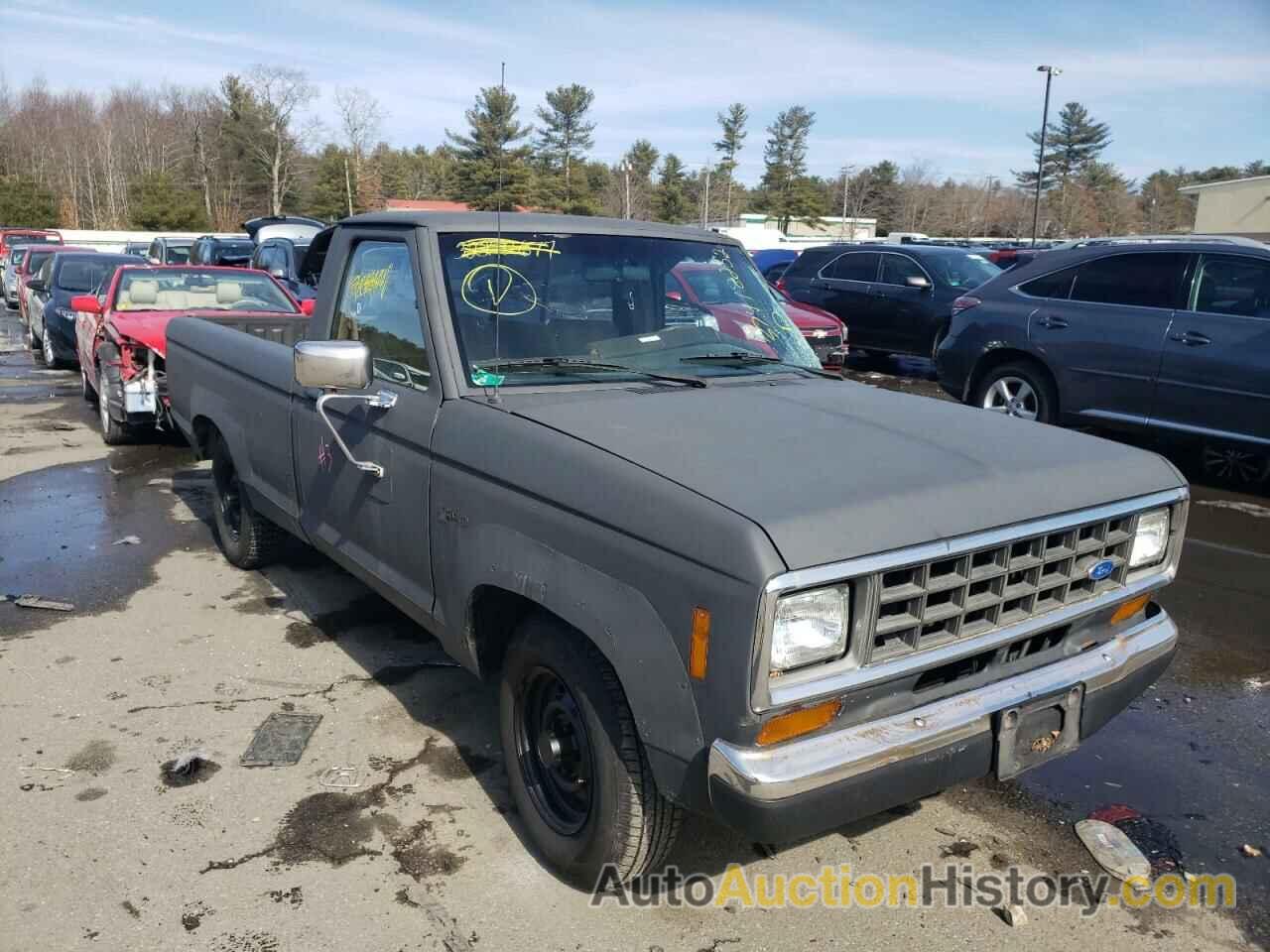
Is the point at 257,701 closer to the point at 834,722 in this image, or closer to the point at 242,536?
the point at 242,536

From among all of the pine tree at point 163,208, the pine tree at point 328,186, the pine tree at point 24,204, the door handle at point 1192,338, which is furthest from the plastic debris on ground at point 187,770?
the pine tree at point 24,204

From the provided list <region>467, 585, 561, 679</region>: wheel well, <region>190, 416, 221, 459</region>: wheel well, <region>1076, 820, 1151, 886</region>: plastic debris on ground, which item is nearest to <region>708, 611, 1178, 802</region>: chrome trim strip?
<region>1076, 820, 1151, 886</region>: plastic debris on ground

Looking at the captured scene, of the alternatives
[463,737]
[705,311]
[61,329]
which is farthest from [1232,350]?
[61,329]

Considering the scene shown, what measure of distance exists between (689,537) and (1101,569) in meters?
1.40

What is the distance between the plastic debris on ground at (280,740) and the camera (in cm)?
372

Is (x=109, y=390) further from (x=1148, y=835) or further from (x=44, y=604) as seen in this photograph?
(x=1148, y=835)

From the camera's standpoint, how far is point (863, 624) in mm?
2373

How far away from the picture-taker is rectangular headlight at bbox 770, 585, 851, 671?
2.28 metres

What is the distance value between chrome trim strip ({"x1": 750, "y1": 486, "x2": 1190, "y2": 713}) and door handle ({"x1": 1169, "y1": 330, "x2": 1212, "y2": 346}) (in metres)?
5.51

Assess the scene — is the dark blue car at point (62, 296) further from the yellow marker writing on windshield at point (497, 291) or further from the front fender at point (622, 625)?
the front fender at point (622, 625)

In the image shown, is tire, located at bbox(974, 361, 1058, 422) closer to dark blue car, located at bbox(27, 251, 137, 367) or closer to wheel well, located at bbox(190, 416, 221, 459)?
wheel well, located at bbox(190, 416, 221, 459)

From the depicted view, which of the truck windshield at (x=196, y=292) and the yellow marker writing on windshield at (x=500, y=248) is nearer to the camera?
the yellow marker writing on windshield at (x=500, y=248)

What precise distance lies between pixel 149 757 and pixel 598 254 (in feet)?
8.34

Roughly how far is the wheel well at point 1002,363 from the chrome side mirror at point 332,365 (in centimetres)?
678
